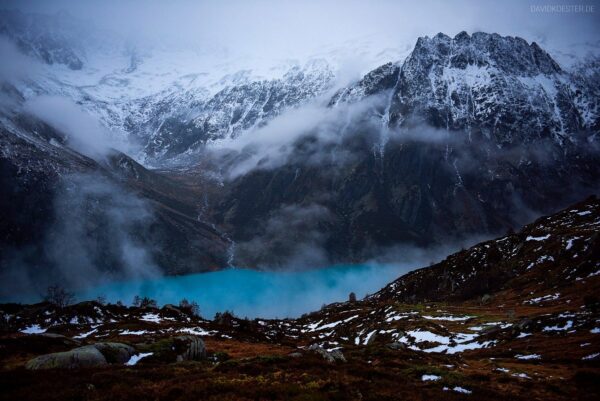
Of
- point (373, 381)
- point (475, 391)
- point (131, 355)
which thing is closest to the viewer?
point (475, 391)

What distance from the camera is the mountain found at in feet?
92.5

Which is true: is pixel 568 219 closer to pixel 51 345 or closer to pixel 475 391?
pixel 475 391

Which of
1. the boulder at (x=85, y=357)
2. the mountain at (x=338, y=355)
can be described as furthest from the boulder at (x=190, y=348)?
the boulder at (x=85, y=357)

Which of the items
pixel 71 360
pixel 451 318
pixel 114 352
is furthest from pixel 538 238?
pixel 71 360

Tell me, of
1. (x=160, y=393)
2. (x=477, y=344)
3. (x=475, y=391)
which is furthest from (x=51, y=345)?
(x=477, y=344)

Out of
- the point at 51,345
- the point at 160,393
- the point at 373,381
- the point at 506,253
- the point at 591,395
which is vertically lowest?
the point at 591,395

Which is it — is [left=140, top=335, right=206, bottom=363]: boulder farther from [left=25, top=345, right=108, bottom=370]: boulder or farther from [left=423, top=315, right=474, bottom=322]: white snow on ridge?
[left=423, top=315, right=474, bottom=322]: white snow on ridge

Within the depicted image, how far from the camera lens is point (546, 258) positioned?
143625mm

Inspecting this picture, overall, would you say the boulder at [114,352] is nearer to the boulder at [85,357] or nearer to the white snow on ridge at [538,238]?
the boulder at [85,357]

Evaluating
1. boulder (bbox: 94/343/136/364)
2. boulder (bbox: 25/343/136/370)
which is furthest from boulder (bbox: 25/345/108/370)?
boulder (bbox: 94/343/136/364)

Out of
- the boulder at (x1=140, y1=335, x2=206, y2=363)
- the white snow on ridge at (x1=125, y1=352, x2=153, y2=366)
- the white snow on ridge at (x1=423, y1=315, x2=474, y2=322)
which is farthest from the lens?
the white snow on ridge at (x1=423, y1=315, x2=474, y2=322)

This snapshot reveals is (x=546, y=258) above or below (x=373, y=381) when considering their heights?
above

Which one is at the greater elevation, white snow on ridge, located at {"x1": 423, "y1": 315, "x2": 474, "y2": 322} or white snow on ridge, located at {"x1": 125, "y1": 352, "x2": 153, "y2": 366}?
white snow on ridge, located at {"x1": 125, "y1": 352, "x2": 153, "y2": 366}

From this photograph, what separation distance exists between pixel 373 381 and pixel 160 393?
15.3 m
